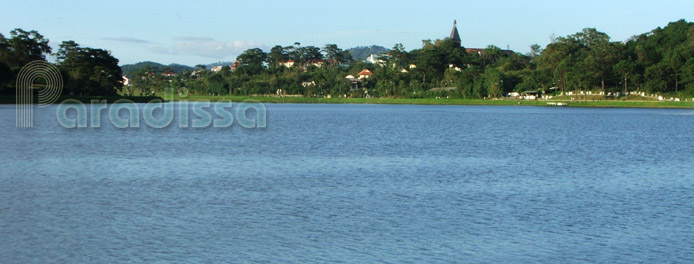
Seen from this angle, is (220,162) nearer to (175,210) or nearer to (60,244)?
(175,210)

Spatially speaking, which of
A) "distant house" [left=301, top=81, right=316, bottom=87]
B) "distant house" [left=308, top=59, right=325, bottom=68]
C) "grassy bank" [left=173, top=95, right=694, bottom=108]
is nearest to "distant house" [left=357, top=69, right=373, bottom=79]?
"distant house" [left=301, top=81, right=316, bottom=87]

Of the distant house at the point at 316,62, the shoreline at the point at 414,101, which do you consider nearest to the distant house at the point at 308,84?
the shoreline at the point at 414,101

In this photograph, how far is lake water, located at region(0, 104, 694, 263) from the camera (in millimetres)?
11875

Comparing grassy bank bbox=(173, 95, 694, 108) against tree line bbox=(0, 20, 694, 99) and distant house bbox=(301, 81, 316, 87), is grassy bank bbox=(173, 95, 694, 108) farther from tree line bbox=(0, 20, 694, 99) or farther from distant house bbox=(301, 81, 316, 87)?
distant house bbox=(301, 81, 316, 87)

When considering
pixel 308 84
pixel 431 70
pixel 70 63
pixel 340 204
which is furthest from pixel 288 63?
pixel 340 204

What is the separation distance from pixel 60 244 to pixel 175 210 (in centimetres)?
340

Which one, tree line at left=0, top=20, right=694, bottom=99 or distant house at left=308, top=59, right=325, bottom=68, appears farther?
distant house at left=308, top=59, right=325, bottom=68

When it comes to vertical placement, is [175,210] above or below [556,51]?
below

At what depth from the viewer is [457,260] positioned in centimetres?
1134

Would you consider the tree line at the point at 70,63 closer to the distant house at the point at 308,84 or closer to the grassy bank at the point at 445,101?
the grassy bank at the point at 445,101

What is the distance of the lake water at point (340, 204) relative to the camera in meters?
11.9

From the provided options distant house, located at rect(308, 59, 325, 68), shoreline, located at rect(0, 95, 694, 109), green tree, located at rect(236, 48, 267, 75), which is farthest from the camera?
distant house, located at rect(308, 59, 325, 68)

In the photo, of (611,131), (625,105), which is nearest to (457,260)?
(611,131)

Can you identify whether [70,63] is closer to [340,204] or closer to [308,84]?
[308,84]
